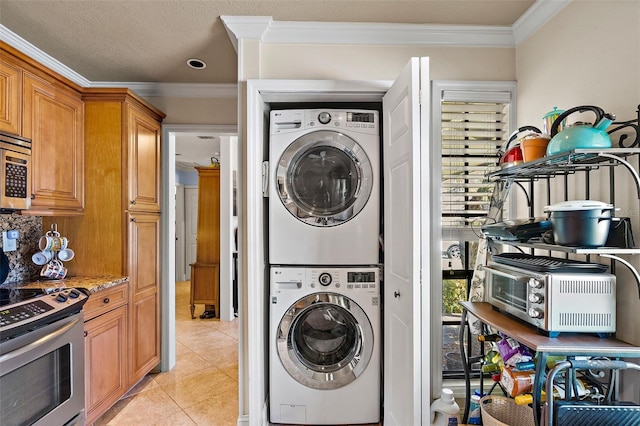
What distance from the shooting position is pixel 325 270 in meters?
2.03

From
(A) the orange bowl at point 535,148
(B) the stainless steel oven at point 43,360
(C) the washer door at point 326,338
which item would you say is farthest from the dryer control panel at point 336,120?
(B) the stainless steel oven at point 43,360

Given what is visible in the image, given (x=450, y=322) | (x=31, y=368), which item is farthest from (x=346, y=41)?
(x=31, y=368)

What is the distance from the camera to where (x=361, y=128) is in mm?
2027

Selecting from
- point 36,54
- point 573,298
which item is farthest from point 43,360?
point 573,298

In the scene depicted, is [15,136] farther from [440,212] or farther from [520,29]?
[520,29]

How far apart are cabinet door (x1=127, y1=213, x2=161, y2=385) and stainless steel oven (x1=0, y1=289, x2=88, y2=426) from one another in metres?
0.56

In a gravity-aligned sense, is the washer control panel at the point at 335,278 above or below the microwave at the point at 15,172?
below

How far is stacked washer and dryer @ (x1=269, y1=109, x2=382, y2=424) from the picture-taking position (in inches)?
79.7

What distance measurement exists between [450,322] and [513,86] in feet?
5.08

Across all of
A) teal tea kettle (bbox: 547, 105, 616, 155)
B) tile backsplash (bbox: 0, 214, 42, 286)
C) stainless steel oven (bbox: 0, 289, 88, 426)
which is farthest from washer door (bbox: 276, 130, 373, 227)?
tile backsplash (bbox: 0, 214, 42, 286)

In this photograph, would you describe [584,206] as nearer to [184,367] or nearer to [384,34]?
[384,34]

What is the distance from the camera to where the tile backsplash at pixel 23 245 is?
6.89 ft

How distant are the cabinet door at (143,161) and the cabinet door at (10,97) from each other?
1.99 feet

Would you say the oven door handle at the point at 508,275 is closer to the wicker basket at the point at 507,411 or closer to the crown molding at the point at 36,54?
the wicker basket at the point at 507,411
